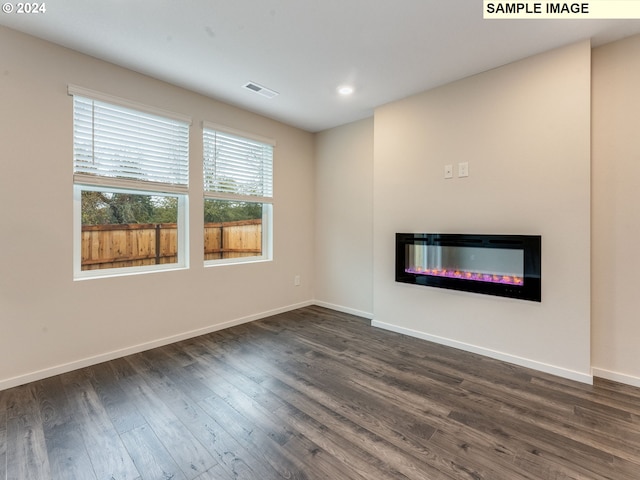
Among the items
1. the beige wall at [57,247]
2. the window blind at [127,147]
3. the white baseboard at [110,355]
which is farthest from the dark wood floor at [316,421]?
the window blind at [127,147]

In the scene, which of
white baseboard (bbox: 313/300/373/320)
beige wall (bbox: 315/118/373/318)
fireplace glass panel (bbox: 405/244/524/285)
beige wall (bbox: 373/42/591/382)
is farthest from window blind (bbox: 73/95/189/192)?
fireplace glass panel (bbox: 405/244/524/285)

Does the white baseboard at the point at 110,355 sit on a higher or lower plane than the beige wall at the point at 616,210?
lower

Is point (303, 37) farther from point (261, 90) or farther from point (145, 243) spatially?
point (145, 243)

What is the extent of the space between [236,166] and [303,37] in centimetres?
173

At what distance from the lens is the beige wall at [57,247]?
210 cm

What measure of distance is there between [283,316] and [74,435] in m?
2.40

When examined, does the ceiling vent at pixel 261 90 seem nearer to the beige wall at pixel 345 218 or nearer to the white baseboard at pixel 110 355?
the beige wall at pixel 345 218

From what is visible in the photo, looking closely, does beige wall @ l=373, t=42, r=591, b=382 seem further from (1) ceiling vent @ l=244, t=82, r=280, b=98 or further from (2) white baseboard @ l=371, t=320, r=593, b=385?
(1) ceiling vent @ l=244, t=82, r=280, b=98

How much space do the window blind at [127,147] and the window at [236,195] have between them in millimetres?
332

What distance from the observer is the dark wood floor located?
1407 mm

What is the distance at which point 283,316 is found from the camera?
12.6ft

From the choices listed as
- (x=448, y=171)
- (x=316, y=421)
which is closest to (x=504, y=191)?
(x=448, y=171)

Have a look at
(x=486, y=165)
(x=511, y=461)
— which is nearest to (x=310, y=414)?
(x=511, y=461)

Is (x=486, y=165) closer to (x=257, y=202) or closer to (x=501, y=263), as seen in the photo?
(x=501, y=263)
